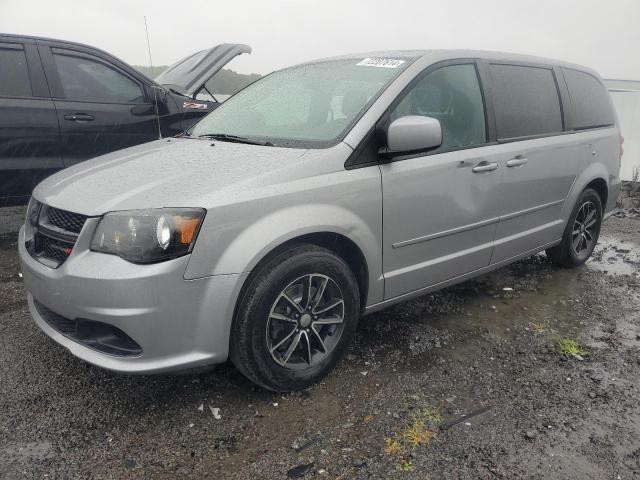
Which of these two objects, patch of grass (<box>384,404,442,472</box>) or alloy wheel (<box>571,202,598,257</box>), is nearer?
patch of grass (<box>384,404,442,472</box>)

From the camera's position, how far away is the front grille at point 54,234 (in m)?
2.29

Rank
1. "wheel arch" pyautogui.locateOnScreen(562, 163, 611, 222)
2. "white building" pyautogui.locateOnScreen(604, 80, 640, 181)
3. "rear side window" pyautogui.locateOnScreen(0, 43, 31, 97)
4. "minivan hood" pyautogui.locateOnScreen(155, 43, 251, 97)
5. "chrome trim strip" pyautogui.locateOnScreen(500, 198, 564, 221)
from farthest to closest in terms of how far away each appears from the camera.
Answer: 1. "white building" pyautogui.locateOnScreen(604, 80, 640, 181)
2. "minivan hood" pyautogui.locateOnScreen(155, 43, 251, 97)
3. "rear side window" pyautogui.locateOnScreen(0, 43, 31, 97)
4. "wheel arch" pyautogui.locateOnScreen(562, 163, 611, 222)
5. "chrome trim strip" pyautogui.locateOnScreen(500, 198, 564, 221)

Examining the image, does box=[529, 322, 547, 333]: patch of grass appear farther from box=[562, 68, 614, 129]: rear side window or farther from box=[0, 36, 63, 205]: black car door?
box=[0, 36, 63, 205]: black car door

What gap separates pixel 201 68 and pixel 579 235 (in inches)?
162

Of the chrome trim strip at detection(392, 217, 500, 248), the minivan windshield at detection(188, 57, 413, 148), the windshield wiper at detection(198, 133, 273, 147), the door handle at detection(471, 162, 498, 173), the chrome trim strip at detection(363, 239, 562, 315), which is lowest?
the chrome trim strip at detection(363, 239, 562, 315)

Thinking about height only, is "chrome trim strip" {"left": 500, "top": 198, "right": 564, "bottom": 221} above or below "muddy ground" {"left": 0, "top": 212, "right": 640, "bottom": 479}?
above

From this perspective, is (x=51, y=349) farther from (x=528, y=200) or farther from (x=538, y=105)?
(x=538, y=105)

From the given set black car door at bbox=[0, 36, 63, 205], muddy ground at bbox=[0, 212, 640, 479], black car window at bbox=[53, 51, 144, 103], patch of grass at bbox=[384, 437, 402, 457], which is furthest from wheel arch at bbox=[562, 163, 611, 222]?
black car door at bbox=[0, 36, 63, 205]

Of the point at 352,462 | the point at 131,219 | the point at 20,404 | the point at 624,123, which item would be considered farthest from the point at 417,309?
the point at 624,123

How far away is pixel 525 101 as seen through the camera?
361cm

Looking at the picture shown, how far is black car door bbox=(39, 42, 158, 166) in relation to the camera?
4836 millimetres

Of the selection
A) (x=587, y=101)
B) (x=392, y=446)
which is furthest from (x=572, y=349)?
(x=587, y=101)

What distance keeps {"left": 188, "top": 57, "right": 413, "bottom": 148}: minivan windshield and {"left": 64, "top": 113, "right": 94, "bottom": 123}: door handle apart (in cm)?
206

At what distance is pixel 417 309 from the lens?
11.9 feet
